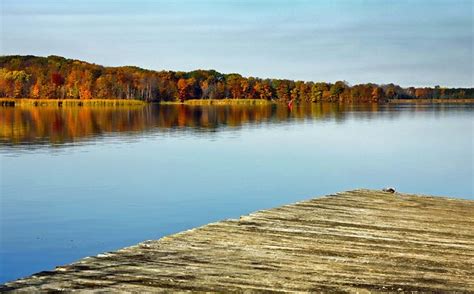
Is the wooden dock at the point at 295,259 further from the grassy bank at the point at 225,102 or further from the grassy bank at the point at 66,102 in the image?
the grassy bank at the point at 225,102

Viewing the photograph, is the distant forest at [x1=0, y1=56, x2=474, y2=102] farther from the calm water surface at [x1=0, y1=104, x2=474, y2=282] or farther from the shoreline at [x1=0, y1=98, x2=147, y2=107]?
the calm water surface at [x1=0, y1=104, x2=474, y2=282]

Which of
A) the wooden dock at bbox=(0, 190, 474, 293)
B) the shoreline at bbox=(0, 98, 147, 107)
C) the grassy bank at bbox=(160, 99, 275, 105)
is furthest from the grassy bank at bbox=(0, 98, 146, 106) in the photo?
the wooden dock at bbox=(0, 190, 474, 293)

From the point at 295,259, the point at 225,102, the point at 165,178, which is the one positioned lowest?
the point at 165,178

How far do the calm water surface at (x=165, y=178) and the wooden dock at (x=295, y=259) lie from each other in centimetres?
491

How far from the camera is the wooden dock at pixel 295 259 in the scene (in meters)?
4.64

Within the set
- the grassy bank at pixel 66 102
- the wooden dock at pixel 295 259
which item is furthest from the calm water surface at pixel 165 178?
the grassy bank at pixel 66 102

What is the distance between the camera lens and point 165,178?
66.1 ft

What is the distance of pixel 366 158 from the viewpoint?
90.8 feet

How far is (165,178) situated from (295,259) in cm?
1503

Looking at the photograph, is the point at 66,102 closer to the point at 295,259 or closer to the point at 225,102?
the point at 225,102

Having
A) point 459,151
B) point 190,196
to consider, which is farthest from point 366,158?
point 190,196

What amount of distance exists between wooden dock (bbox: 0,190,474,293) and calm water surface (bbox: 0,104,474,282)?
4.91 meters

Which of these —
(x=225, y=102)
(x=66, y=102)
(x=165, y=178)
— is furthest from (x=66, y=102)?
(x=165, y=178)

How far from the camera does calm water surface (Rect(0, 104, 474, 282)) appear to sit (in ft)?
40.5
